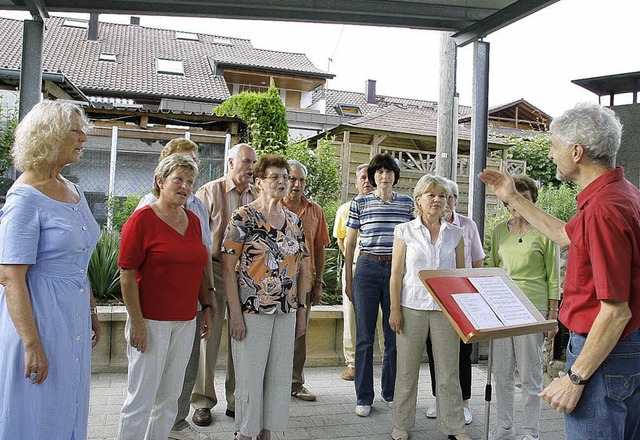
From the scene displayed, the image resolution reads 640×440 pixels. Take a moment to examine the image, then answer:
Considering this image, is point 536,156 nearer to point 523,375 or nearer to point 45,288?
point 523,375

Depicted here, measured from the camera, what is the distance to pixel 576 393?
2234mm

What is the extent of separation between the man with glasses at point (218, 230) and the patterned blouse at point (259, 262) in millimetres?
780

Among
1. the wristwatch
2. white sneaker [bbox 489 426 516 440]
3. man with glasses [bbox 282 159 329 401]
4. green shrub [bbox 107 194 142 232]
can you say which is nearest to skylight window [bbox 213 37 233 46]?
green shrub [bbox 107 194 142 232]

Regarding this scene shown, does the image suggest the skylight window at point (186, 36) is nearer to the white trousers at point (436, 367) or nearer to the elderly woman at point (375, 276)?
the elderly woman at point (375, 276)

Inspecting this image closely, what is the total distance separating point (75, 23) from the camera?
33250mm

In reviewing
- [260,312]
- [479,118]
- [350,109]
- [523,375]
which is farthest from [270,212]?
[350,109]

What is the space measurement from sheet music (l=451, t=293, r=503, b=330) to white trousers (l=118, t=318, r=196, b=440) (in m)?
1.65

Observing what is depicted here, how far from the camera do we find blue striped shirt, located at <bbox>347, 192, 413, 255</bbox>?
4.89 m

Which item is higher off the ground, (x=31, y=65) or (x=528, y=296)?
(x=31, y=65)

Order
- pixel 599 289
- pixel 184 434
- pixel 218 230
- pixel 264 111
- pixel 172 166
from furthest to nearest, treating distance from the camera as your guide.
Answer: pixel 264 111
pixel 218 230
pixel 184 434
pixel 172 166
pixel 599 289

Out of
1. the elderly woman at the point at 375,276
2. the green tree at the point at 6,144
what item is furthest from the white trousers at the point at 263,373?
the green tree at the point at 6,144

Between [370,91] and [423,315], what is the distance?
4316 centimetres

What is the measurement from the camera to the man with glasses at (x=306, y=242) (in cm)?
520

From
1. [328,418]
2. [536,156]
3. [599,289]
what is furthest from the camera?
[536,156]
